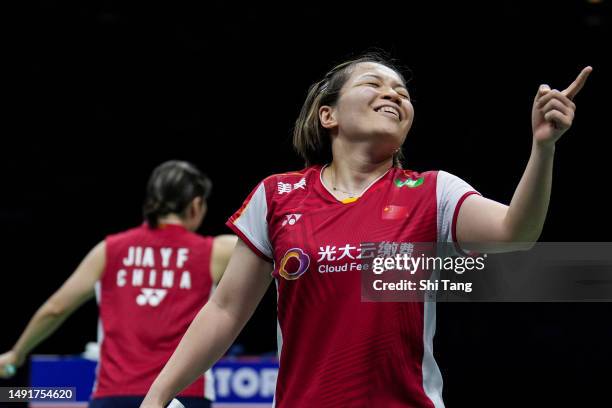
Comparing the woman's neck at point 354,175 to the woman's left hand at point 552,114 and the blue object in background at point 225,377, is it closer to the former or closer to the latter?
the woman's left hand at point 552,114

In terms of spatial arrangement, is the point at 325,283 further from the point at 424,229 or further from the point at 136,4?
the point at 136,4

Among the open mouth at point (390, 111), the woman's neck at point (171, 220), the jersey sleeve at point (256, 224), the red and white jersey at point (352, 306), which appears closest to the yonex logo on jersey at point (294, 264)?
the red and white jersey at point (352, 306)

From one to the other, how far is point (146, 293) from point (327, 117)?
179 centimetres

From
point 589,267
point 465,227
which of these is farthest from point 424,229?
point 589,267

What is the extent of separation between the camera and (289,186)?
6.52 feet

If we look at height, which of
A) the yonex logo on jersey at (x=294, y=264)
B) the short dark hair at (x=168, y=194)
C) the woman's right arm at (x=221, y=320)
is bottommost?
the woman's right arm at (x=221, y=320)

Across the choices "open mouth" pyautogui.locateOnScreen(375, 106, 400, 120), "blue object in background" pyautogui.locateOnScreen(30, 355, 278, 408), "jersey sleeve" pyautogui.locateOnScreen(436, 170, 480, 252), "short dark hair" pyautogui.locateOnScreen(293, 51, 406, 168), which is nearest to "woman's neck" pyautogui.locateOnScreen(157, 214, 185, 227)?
"blue object in background" pyautogui.locateOnScreen(30, 355, 278, 408)

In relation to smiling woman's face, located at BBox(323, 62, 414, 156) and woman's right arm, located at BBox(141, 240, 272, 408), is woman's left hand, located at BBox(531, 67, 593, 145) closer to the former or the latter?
smiling woman's face, located at BBox(323, 62, 414, 156)

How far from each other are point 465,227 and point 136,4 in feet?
19.0

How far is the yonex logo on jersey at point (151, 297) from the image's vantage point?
12.0 ft

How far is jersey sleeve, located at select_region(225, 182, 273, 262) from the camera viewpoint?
76.7 inches

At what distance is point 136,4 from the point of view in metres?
6.99

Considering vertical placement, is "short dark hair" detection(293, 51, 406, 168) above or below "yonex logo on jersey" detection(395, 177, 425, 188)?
above

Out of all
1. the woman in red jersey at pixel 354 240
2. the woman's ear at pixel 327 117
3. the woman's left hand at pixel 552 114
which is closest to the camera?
the woman's left hand at pixel 552 114
